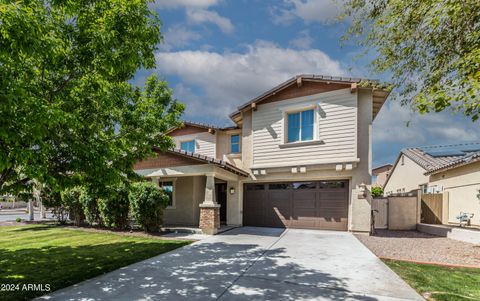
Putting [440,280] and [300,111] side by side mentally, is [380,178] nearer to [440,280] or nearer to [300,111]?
[300,111]

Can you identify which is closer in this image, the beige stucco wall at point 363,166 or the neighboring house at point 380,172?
the beige stucco wall at point 363,166

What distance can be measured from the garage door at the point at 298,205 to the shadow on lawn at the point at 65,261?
5.81 m

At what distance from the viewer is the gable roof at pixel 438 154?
53.2ft

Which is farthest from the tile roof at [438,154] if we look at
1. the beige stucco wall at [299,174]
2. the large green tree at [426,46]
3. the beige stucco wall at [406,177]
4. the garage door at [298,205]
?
the large green tree at [426,46]

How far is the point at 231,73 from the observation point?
24750mm

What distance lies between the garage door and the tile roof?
7.19m

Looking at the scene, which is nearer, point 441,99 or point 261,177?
point 441,99

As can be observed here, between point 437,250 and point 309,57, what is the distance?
10772 mm

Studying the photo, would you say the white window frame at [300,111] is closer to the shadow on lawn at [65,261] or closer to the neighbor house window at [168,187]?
the neighbor house window at [168,187]

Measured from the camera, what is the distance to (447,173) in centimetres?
1478

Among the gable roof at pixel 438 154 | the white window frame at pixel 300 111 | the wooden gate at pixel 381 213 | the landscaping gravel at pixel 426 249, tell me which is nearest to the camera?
the landscaping gravel at pixel 426 249

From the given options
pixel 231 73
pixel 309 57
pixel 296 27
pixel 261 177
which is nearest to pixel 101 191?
pixel 261 177

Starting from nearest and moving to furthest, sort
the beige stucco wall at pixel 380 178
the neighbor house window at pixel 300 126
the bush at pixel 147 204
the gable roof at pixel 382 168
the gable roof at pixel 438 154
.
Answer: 1. the bush at pixel 147 204
2. the neighbor house window at pixel 300 126
3. the gable roof at pixel 438 154
4. the beige stucco wall at pixel 380 178
5. the gable roof at pixel 382 168

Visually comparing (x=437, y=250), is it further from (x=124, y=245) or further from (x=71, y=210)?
(x=71, y=210)
